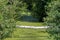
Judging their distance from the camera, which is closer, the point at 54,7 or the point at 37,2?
the point at 54,7

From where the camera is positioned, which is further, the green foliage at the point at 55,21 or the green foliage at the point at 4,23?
the green foliage at the point at 4,23

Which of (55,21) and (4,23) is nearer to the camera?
(55,21)

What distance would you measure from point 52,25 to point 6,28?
2326 millimetres

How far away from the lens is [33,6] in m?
30.4

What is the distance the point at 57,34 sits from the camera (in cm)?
1117

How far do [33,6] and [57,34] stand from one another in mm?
19441

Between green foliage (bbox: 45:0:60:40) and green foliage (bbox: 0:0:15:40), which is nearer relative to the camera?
green foliage (bbox: 45:0:60:40)

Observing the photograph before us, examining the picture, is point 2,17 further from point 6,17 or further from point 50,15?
point 50,15

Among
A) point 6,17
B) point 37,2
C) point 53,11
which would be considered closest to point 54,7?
point 53,11

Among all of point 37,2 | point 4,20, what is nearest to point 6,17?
point 4,20

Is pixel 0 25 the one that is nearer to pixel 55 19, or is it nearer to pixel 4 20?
pixel 4 20

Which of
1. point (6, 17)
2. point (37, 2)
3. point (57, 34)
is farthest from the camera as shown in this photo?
point (37, 2)

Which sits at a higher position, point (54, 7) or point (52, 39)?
point (54, 7)

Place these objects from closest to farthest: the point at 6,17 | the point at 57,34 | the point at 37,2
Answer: the point at 57,34 < the point at 6,17 < the point at 37,2
